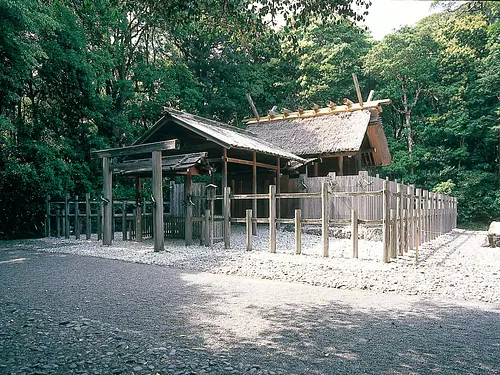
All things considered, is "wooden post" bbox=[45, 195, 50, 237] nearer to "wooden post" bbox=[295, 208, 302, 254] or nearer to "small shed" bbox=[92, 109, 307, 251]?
"small shed" bbox=[92, 109, 307, 251]

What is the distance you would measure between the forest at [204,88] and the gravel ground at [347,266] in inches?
232

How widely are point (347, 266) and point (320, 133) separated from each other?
1216 cm

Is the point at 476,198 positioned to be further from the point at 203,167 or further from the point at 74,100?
the point at 74,100

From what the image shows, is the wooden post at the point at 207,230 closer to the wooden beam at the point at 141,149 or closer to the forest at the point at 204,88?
the wooden beam at the point at 141,149

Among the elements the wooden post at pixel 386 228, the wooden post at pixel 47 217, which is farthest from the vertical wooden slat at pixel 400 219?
the wooden post at pixel 47 217

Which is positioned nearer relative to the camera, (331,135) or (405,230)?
(405,230)

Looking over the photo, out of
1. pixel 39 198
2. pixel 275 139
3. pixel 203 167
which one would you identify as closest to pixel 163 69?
pixel 275 139

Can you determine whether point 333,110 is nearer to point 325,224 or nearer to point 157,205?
point 325,224

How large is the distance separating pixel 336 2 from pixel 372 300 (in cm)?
410

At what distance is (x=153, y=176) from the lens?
33.8ft

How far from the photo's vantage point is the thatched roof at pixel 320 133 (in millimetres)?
17156

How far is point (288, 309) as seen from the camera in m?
4.74

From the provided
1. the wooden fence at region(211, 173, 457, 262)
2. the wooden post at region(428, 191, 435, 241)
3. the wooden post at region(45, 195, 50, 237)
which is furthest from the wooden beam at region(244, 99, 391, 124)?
the wooden post at region(45, 195, 50, 237)

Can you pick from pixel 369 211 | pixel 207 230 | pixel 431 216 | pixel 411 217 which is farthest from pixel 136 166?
pixel 431 216
